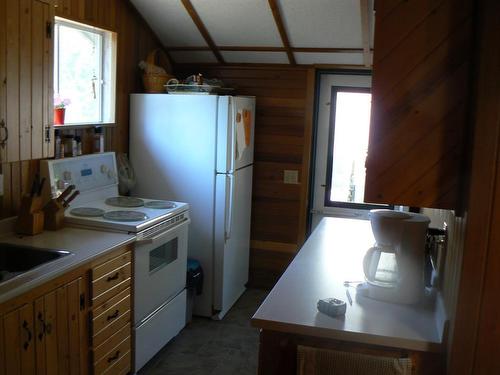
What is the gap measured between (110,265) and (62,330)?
0.41 m

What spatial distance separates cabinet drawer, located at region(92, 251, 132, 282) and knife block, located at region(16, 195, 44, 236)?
45cm

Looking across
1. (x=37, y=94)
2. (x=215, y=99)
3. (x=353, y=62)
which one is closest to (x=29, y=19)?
(x=37, y=94)

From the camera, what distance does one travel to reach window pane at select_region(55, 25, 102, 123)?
3311mm

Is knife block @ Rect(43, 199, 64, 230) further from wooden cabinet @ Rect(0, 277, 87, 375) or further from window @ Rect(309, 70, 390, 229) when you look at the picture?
window @ Rect(309, 70, 390, 229)

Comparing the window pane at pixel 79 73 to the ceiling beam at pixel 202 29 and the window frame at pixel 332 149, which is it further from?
the window frame at pixel 332 149

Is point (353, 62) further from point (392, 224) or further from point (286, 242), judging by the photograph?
point (392, 224)

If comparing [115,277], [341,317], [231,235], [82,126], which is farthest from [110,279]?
[231,235]

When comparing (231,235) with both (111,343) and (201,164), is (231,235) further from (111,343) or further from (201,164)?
(111,343)

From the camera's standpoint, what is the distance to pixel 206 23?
3.88m

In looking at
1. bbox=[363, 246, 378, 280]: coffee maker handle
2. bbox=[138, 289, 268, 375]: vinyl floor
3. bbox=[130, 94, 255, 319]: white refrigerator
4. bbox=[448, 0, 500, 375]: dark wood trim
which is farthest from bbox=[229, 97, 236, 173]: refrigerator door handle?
bbox=[448, 0, 500, 375]: dark wood trim

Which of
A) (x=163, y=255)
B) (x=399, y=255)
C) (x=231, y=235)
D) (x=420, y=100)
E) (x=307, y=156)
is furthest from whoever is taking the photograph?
(x=307, y=156)

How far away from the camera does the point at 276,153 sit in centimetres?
443

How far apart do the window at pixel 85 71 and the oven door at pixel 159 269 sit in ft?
→ 3.17

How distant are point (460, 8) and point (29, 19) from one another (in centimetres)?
188
